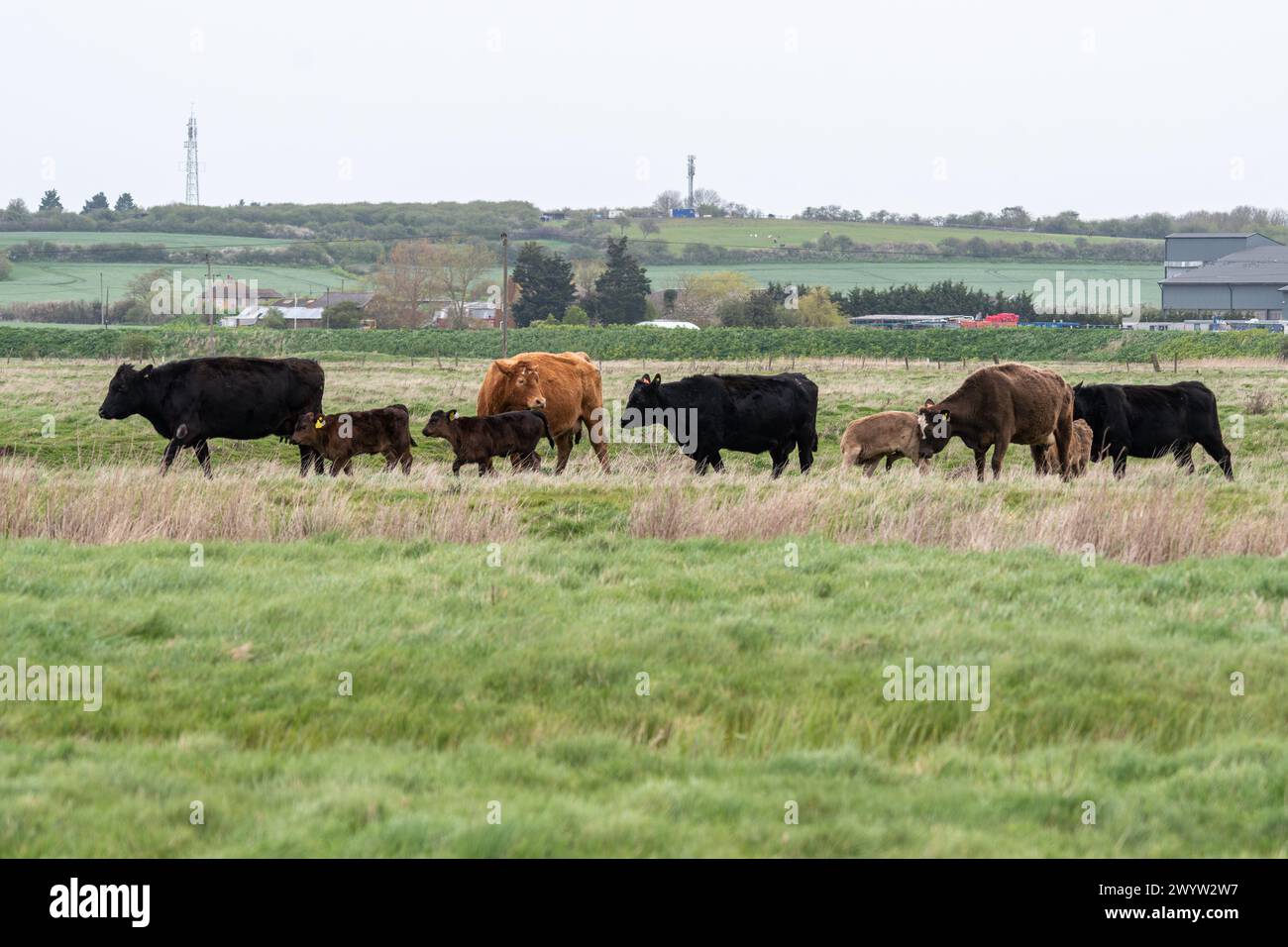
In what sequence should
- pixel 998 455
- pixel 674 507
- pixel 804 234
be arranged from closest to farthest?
pixel 674 507
pixel 998 455
pixel 804 234

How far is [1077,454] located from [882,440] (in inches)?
116

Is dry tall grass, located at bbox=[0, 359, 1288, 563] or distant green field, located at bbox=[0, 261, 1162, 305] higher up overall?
distant green field, located at bbox=[0, 261, 1162, 305]

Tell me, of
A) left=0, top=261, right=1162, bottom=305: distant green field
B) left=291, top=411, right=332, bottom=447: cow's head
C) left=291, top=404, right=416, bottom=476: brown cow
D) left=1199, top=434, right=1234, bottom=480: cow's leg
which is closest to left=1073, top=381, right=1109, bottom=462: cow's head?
left=1199, top=434, right=1234, bottom=480: cow's leg

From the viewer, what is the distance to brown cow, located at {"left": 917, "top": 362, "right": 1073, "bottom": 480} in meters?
19.4

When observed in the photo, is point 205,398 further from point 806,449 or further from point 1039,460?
point 1039,460

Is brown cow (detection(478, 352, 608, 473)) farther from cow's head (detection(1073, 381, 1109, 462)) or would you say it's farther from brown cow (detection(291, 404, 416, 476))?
cow's head (detection(1073, 381, 1109, 462))

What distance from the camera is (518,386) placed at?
20422 mm

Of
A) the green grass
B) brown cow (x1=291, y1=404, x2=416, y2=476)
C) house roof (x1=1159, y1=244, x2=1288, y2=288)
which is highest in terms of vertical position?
house roof (x1=1159, y1=244, x2=1288, y2=288)

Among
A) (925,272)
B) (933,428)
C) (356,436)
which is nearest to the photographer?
(356,436)

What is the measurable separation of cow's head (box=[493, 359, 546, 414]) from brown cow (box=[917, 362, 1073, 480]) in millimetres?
5829

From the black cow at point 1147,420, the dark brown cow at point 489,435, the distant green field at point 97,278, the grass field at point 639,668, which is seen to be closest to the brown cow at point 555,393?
the dark brown cow at point 489,435

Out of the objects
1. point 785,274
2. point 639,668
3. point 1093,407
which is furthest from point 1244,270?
point 639,668

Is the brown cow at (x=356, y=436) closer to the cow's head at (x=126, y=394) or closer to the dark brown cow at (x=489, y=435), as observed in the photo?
the dark brown cow at (x=489, y=435)
